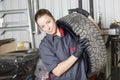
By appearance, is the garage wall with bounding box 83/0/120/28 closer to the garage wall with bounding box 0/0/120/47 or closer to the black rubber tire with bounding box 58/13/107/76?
the garage wall with bounding box 0/0/120/47

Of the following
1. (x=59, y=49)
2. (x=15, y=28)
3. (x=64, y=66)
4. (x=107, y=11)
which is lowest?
(x=64, y=66)

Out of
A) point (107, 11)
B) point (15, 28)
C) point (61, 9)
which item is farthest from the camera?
point (15, 28)

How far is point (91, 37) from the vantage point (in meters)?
1.58

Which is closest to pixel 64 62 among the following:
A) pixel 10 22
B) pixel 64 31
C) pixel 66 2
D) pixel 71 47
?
pixel 71 47

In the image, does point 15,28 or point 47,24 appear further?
point 15,28

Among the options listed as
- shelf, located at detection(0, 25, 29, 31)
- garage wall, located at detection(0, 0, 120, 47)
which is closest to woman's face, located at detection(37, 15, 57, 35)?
garage wall, located at detection(0, 0, 120, 47)

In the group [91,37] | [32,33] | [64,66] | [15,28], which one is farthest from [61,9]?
[64,66]

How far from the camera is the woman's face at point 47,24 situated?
→ 152cm

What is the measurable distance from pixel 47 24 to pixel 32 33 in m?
1.52

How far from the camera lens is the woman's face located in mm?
1521

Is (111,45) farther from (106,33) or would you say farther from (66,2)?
(66,2)

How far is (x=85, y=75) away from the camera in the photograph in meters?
1.61

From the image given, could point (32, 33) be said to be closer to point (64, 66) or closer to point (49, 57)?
point (49, 57)

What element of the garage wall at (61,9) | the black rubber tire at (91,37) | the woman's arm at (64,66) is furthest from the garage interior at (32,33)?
the woman's arm at (64,66)
